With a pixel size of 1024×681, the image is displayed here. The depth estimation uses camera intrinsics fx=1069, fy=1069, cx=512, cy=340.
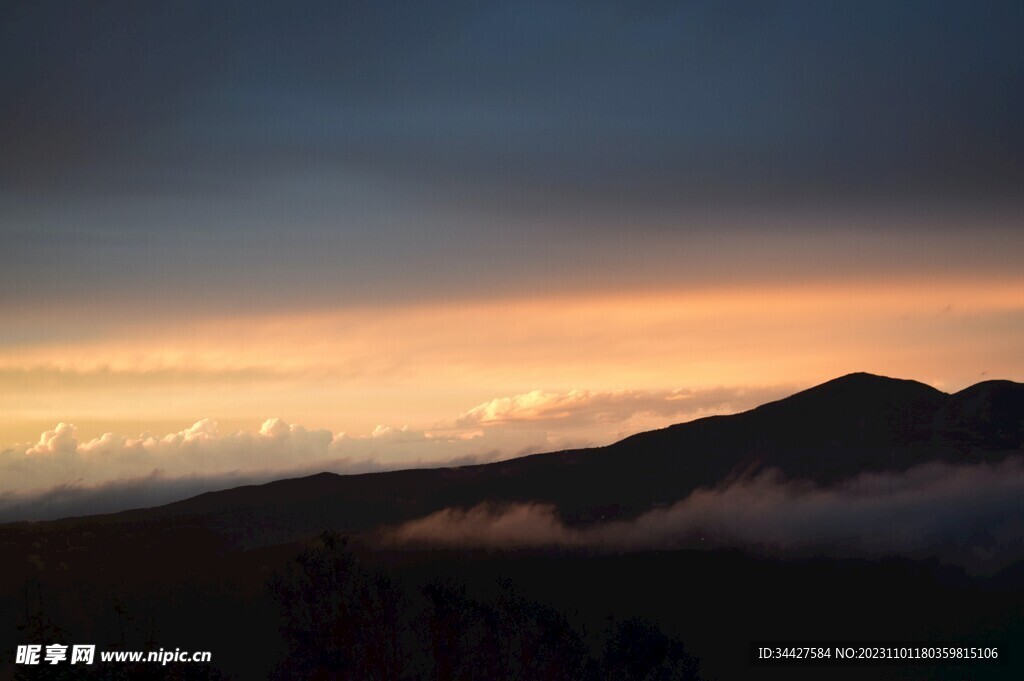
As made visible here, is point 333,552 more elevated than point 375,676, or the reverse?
point 333,552

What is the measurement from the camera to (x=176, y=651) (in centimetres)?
4581

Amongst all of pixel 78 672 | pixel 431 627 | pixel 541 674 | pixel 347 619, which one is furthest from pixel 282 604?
pixel 78 672

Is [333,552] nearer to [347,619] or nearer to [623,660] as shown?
[347,619]

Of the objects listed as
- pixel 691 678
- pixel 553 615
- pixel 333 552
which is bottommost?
pixel 691 678

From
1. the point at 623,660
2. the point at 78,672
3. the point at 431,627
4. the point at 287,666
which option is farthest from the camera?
the point at 623,660

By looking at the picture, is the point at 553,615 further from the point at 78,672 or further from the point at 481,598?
the point at 78,672

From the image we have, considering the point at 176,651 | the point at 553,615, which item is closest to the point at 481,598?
the point at 553,615

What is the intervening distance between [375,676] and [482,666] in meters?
9.47

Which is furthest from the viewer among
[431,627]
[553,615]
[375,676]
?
[553,615]

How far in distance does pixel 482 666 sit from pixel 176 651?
48.0 meters

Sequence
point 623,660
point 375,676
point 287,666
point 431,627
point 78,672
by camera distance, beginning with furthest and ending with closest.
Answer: point 623,660 < point 431,627 < point 375,676 < point 287,666 < point 78,672

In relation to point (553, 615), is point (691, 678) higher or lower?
lower

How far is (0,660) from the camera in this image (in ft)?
152

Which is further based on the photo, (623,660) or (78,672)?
(623,660)
